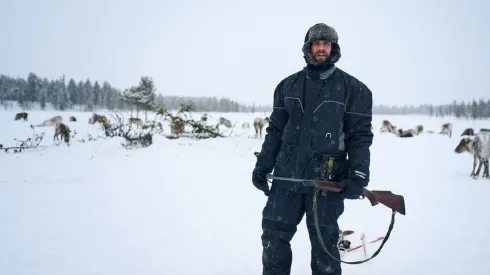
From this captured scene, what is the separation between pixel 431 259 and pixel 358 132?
7.37ft

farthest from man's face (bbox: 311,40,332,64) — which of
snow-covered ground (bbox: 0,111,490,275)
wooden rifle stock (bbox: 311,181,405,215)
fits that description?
snow-covered ground (bbox: 0,111,490,275)

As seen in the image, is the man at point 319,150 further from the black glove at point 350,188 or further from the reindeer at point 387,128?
the reindeer at point 387,128

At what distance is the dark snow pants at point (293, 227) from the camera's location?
2.60 metres

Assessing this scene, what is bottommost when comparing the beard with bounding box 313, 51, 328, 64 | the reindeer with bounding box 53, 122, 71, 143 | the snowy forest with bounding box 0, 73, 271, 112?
the reindeer with bounding box 53, 122, 71, 143

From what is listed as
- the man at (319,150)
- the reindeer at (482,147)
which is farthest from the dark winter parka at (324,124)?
the reindeer at (482,147)

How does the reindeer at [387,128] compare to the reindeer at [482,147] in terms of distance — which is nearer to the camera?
the reindeer at [482,147]

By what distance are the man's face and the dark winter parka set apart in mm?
45

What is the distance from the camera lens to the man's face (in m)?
2.76

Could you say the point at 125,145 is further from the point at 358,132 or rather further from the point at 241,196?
the point at 358,132

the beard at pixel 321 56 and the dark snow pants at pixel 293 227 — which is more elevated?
the beard at pixel 321 56

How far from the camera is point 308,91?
278 cm

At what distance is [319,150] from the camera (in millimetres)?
2621

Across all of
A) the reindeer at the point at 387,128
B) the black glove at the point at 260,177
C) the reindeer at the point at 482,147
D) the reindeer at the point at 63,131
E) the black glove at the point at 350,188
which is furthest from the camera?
the reindeer at the point at 387,128

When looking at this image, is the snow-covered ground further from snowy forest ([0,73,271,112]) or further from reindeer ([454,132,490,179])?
snowy forest ([0,73,271,112])
